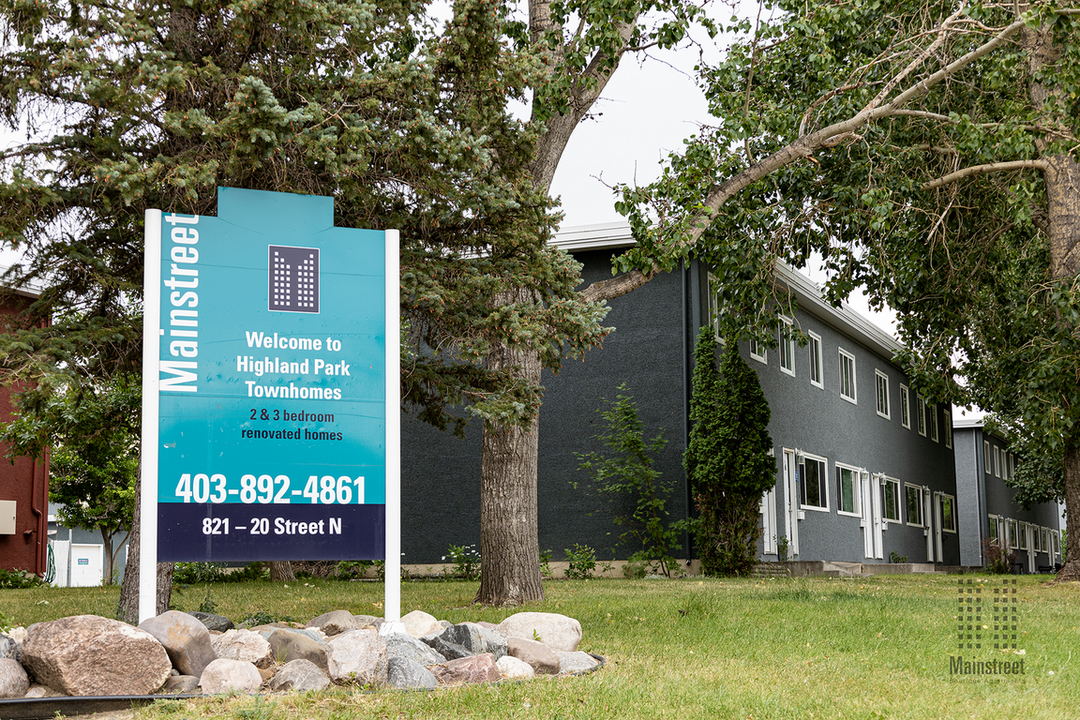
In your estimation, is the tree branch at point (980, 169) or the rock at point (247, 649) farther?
the tree branch at point (980, 169)

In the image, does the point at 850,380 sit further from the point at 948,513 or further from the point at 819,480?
the point at 948,513

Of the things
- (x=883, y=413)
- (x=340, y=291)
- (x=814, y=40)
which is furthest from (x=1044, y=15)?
(x=883, y=413)

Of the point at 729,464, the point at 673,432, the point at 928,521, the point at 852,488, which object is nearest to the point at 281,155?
the point at 729,464

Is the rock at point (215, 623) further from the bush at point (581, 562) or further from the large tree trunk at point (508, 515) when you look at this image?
the bush at point (581, 562)

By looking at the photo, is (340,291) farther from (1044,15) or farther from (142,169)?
(1044,15)

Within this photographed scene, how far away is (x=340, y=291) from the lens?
708 centimetres

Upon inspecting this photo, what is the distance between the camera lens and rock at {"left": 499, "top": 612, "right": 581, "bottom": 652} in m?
6.93

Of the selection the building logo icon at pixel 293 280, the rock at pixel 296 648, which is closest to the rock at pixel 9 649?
the rock at pixel 296 648

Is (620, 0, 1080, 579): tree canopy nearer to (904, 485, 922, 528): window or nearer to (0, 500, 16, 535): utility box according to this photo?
(904, 485, 922, 528): window

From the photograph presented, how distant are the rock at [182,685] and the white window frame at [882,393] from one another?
2613 cm

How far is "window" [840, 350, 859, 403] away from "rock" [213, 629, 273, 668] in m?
22.3

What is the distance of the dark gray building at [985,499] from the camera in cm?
3988

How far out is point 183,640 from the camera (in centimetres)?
553

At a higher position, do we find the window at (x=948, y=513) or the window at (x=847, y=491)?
the window at (x=847, y=491)
